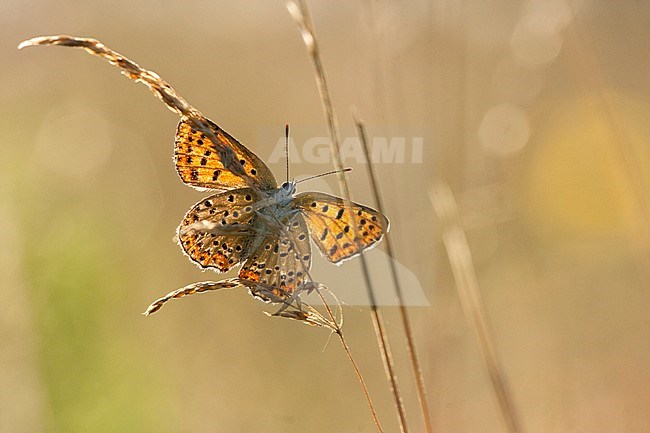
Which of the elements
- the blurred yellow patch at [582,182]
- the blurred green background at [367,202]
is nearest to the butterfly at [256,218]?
the blurred green background at [367,202]

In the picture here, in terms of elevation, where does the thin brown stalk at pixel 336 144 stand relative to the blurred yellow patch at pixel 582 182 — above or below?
below

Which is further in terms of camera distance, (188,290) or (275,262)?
(275,262)

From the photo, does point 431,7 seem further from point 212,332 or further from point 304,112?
point 304,112

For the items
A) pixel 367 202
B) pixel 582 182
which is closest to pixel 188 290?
pixel 367 202

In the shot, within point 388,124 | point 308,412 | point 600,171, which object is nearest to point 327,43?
point 600,171

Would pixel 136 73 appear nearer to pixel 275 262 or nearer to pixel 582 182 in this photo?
pixel 275 262

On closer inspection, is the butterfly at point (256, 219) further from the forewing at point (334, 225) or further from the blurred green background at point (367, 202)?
the blurred green background at point (367, 202)

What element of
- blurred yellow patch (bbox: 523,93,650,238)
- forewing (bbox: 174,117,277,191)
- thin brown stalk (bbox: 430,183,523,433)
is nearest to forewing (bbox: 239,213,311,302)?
forewing (bbox: 174,117,277,191)
